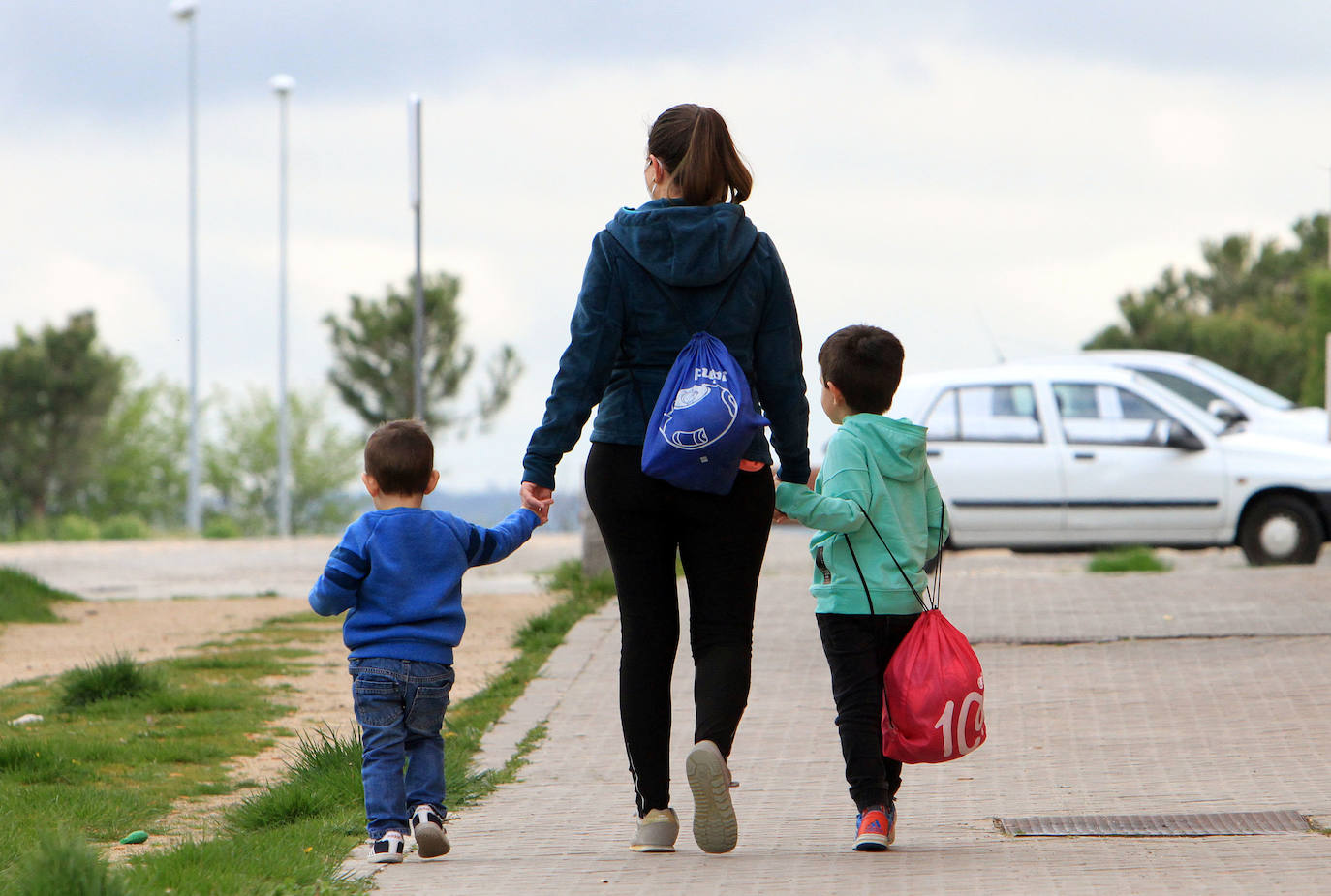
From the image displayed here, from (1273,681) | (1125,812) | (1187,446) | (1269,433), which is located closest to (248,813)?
(1125,812)

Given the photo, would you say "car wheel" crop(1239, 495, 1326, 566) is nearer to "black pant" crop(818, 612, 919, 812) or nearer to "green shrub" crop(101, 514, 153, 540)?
"black pant" crop(818, 612, 919, 812)

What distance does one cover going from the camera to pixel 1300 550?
42.1ft

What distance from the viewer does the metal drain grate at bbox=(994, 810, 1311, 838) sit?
171 inches

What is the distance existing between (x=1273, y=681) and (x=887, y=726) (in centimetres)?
333

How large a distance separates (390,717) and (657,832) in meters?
0.70

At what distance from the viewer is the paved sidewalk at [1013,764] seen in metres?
3.72

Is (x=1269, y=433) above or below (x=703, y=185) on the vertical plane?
below

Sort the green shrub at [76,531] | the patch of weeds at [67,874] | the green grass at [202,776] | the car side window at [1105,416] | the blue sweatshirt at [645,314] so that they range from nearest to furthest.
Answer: the patch of weeds at [67,874] → the green grass at [202,776] → the blue sweatshirt at [645,314] → the car side window at [1105,416] → the green shrub at [76,531]

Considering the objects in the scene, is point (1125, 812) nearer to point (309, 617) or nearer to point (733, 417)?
point (733, 417)

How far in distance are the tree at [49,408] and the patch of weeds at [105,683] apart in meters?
39.3

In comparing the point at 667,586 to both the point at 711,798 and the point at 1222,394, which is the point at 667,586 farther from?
the point at 1222,394

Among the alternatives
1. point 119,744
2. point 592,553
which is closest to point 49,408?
point 592,553

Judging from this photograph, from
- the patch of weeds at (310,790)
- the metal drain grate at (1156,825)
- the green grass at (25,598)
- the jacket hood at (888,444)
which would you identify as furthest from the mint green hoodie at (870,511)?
the green grass at (25,598)

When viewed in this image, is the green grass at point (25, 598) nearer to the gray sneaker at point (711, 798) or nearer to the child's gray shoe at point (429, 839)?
Result: the child's gray shoe at point (429, 839)
